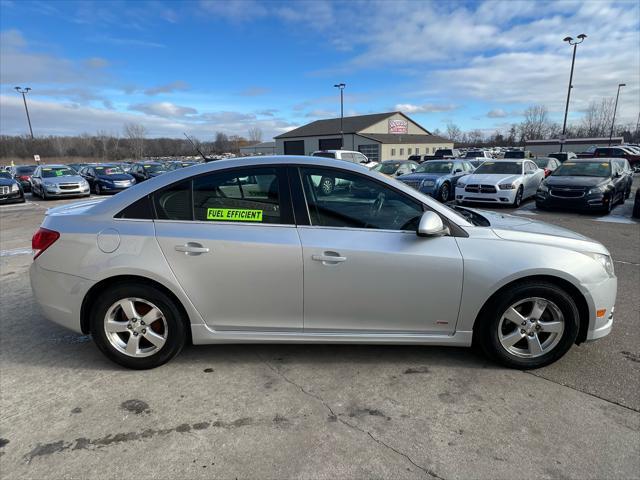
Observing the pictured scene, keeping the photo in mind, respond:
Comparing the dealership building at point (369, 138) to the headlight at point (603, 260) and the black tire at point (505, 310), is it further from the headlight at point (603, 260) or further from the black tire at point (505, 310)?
the black tire at point (505, 310)

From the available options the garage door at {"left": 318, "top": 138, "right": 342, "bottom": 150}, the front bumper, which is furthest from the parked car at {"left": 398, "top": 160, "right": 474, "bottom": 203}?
the garage door at {"left": 318, "top": 138, "right": 342, "bottom": 150}

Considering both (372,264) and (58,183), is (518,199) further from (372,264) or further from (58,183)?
(58,183)

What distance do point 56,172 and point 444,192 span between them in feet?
55.5

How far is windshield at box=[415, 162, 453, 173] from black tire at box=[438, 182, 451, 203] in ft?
3.34

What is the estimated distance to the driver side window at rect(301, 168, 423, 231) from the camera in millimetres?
3023

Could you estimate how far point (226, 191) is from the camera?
10.2 ft

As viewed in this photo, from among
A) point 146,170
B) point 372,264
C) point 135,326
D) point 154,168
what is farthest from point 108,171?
point 372,264

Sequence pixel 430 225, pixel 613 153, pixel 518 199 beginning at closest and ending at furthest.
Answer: pixel 430 225
pixel 518 199
pixel 613 153

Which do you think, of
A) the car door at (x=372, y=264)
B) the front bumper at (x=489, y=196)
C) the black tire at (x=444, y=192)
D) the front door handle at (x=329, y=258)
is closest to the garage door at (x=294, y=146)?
the black tire at (x=444, y=192)

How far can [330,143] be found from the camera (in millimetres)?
61125

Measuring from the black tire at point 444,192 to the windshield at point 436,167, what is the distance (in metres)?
1.02

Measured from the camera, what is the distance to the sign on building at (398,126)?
67188mm

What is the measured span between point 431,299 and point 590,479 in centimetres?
135

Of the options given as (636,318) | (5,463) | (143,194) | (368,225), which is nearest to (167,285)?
(143,194)
